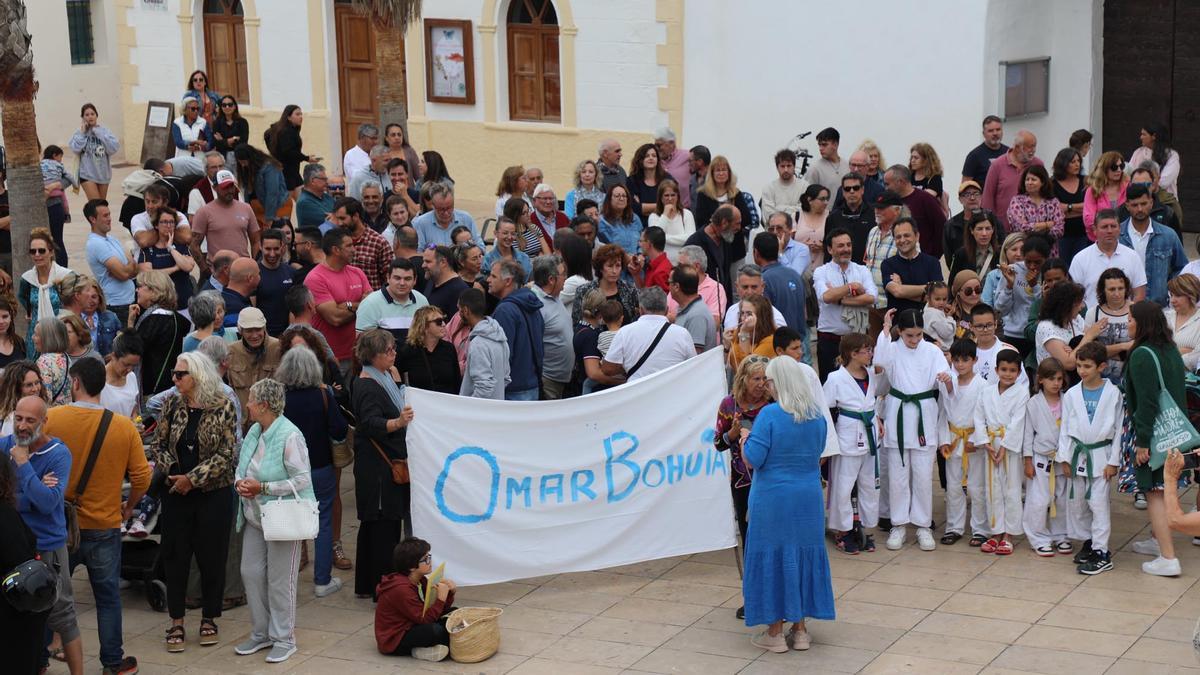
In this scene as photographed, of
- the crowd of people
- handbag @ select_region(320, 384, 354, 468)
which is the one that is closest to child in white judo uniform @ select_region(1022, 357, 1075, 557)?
the crowd of people

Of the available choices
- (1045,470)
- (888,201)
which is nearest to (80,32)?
(888,201)

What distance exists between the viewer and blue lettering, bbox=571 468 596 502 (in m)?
10.1

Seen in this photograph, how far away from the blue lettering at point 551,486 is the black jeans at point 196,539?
1.86m

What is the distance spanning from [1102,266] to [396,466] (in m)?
5.54

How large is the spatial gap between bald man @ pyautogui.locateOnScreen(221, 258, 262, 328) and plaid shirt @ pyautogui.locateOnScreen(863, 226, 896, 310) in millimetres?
4521

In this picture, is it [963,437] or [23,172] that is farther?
[23,172]

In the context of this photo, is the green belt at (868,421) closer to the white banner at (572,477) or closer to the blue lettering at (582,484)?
the white banner at (572,477)

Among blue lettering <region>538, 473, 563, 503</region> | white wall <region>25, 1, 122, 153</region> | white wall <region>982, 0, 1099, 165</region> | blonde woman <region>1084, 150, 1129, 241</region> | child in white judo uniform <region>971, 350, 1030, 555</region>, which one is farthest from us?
white wall <region>25, 1, 122, 153</region>

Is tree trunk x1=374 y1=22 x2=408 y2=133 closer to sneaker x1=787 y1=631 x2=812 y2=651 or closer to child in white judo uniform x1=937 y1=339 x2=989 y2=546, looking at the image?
child in white judo uniform x1=937 y1=339 x2=989 y2=546

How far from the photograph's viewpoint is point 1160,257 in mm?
12688

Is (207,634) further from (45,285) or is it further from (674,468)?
(45,285)

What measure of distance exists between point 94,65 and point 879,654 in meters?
23.7

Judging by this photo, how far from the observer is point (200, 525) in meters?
9.25

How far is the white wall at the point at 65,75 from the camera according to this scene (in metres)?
28.3
